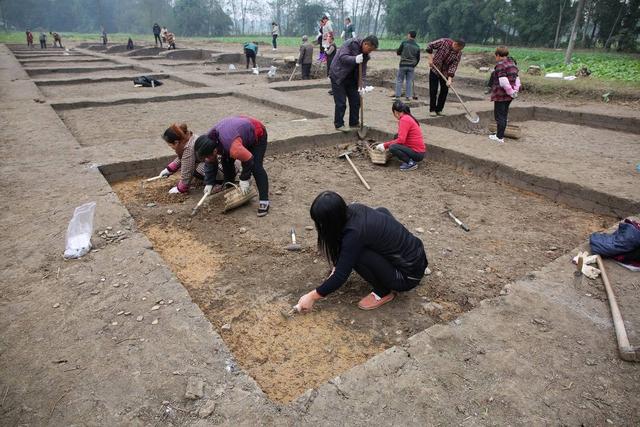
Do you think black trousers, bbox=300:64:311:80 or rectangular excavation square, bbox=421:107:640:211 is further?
black trousers, bbox=300:64:311:80

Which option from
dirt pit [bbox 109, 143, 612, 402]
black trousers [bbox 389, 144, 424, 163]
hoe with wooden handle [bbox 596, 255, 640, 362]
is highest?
black trousers [bbox 389, 144, 424, 163]

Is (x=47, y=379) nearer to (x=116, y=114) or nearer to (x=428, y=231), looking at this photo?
(x=428, y=231)

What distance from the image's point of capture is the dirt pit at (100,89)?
435 inches

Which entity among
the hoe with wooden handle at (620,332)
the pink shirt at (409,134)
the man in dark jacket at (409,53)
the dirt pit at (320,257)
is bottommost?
the dirt pit at (320,257)

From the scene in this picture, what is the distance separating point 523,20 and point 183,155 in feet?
108

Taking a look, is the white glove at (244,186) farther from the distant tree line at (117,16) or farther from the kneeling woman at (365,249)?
the distant tree line at (117,16)

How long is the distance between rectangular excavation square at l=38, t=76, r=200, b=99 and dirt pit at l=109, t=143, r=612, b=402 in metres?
7.47

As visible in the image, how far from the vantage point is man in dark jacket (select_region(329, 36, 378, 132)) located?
6.21 meters

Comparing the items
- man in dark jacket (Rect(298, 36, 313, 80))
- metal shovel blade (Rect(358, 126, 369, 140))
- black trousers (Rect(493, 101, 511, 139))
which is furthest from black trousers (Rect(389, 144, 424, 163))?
man in dark jacket (Rect(298, 36, 313, 80))

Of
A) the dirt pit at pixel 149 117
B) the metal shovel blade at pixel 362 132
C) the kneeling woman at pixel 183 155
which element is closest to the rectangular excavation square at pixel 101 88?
the dirt pit at pixel 149 117

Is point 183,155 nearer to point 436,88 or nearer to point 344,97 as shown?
point 344,97

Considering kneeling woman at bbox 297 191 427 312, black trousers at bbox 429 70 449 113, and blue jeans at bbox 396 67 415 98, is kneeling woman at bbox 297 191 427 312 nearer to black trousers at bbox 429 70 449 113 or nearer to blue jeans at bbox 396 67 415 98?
black trousers at bbox 429 70 449 113

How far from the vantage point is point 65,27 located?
68.0 meters

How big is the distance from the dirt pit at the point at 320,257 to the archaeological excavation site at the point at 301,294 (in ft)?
0.06
